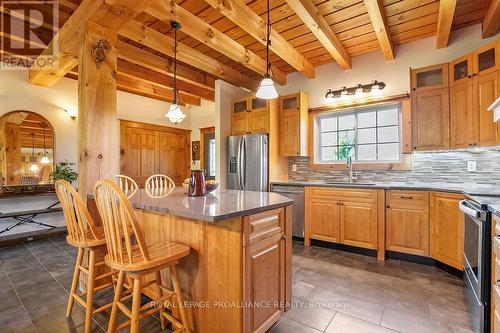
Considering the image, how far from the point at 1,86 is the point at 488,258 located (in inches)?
231

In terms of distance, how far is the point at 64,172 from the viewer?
3865 mm

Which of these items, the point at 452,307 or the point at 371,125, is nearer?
the point at 452,307

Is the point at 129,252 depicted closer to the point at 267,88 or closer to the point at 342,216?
the point at 267,88

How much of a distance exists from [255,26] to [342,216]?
247cm

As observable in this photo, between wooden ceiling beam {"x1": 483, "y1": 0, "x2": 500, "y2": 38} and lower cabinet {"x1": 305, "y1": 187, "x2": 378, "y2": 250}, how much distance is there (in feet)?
6.81

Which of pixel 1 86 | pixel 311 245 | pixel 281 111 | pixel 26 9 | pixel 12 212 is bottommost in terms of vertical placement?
pixel 311 245

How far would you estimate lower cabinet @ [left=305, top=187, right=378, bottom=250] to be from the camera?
294 cm

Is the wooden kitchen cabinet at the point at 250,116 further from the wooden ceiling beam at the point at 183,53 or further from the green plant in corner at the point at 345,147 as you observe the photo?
the green plant in corner at the point at 345,147

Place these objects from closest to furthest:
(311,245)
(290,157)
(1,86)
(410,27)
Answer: (410,27)
(311,245)
(1,86)
(290,157)

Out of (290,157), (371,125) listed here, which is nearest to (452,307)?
(371,125)

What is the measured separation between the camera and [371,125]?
3.61 m

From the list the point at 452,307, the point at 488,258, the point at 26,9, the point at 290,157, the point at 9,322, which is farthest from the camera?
the point at 290,157

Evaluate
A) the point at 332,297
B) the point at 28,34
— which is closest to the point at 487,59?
the point at 332,297

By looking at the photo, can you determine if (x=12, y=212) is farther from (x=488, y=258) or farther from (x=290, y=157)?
(x=488, y=258)
